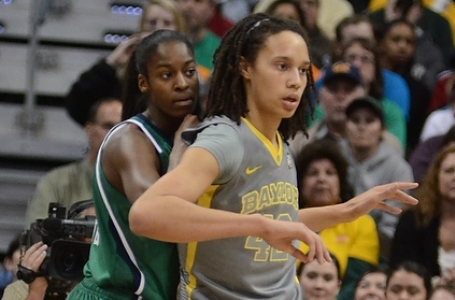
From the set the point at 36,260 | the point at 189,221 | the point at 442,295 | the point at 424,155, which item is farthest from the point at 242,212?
the point at 424,155

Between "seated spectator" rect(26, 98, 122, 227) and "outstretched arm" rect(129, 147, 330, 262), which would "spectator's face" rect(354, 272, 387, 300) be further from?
"outstretched arm" rect(129, 147, 330, 262)

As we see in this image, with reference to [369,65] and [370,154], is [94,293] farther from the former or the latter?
[369,65]

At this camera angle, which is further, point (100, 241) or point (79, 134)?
point (79, 134)

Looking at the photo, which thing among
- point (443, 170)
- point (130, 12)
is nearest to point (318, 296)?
point (443, 170)

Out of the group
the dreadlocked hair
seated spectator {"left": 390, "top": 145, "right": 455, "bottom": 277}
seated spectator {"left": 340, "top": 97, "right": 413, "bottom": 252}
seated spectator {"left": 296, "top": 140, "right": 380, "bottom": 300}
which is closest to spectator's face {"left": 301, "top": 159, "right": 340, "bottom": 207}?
seated spectator {"left": 296, "top": 140, "right": 380, "bottom": 300}

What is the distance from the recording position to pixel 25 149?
7.64 m

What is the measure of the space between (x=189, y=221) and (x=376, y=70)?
4.78 m

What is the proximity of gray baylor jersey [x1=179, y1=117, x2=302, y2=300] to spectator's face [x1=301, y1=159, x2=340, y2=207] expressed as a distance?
9.66ft

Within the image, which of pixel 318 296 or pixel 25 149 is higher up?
pixel 25 149

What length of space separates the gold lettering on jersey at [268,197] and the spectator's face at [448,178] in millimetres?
2950

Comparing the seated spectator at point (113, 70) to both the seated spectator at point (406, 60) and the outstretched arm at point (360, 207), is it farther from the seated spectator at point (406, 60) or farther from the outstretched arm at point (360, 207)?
the outstretched arm at point (360, 207)

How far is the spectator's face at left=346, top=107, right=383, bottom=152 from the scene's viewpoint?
6562 millimetres

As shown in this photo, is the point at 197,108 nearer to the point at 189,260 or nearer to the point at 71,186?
the point at 189,260

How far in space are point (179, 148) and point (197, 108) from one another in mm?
368
